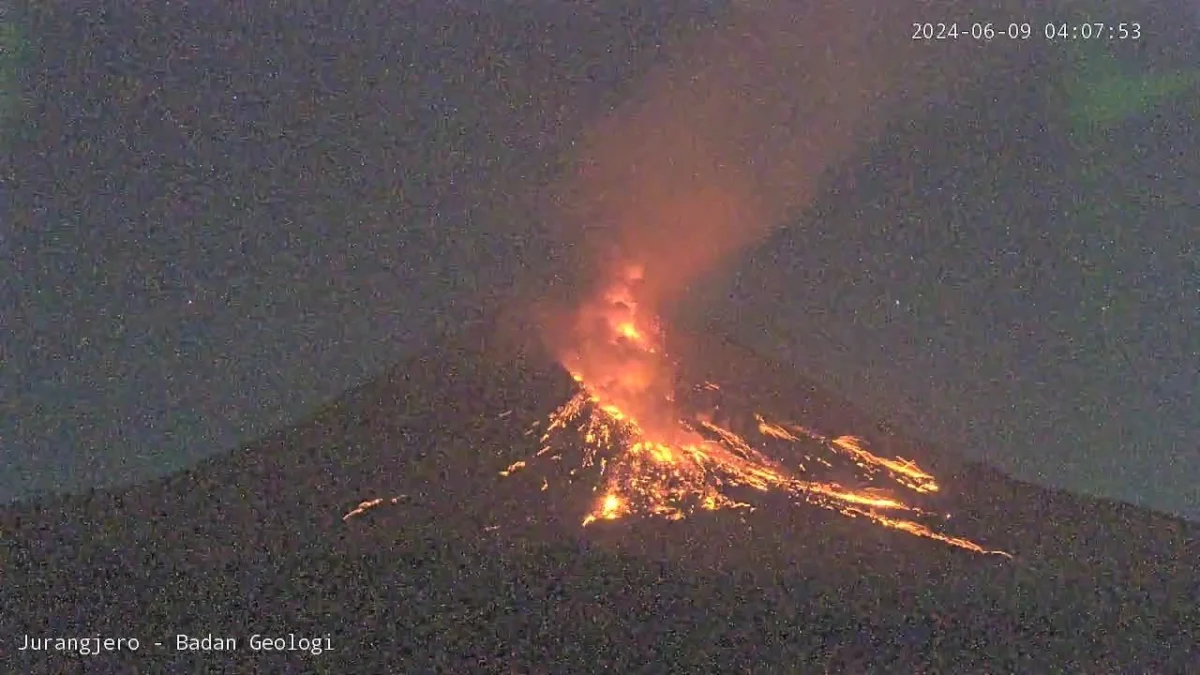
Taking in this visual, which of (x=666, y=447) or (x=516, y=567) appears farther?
(x=666, y=447)

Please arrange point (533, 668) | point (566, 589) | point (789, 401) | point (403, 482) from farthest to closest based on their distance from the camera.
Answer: point (789, 401) < point (403, 482) < point (566, 589) < point (533, 668)

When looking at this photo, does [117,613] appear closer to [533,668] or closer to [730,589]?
[533,668]

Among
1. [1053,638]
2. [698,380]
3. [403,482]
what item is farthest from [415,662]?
[1053,638]

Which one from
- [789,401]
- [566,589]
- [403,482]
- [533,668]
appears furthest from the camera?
[789,401]

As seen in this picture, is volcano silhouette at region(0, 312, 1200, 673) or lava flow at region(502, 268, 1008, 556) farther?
lava flow at region(502, 268, 1008, 556)

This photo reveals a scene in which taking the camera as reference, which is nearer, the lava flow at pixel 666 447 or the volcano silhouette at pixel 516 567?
the volcano silhouette at pixel 516 567
